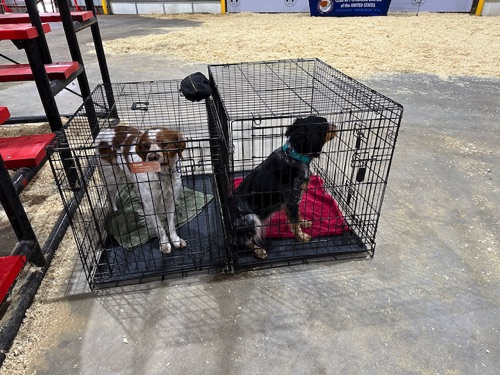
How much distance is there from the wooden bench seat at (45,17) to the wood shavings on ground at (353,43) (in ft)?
11.1

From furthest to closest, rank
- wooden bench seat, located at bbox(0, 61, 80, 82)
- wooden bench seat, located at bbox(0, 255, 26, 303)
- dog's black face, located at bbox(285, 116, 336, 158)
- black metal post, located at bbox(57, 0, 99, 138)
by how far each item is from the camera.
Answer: black metal post, located at bbox(57, 0, 99, 138)
wooden bench seat, located at bbox(0, 61, 80, 82)
dog's black face, located at bbox(285, 116, 336, 158)
wooden bench seat, located at bbox(0, 255, 26, 303)

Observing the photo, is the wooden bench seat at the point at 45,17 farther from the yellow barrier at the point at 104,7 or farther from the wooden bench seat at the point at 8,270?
the yellow barrier at the point at 104,7

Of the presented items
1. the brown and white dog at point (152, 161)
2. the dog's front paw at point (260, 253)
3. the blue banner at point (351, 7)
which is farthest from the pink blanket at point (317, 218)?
the blue banner at point (351, 7)

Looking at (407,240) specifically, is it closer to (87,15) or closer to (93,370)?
(93,370)

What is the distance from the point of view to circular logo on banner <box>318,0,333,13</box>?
12.3 meters

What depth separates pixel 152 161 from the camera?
1.86 meters

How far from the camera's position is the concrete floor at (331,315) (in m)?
1.68

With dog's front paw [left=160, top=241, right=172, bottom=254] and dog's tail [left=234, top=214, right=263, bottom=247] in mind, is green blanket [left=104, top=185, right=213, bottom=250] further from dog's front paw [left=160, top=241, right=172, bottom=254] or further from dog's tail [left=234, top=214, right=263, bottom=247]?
dog's tail [left=234, top=214, right=263, bottom=247]

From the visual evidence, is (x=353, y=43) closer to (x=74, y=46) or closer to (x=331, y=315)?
(x=74, y=46)

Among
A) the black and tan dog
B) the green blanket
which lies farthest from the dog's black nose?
the black and tan dog

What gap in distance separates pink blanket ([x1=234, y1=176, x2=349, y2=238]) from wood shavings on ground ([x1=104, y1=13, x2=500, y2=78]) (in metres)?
4.15

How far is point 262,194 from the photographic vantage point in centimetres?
223

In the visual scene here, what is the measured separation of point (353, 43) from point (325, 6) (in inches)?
199

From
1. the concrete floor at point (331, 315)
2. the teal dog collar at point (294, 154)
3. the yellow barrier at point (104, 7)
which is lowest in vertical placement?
the concrete floor at point (331, 315)
